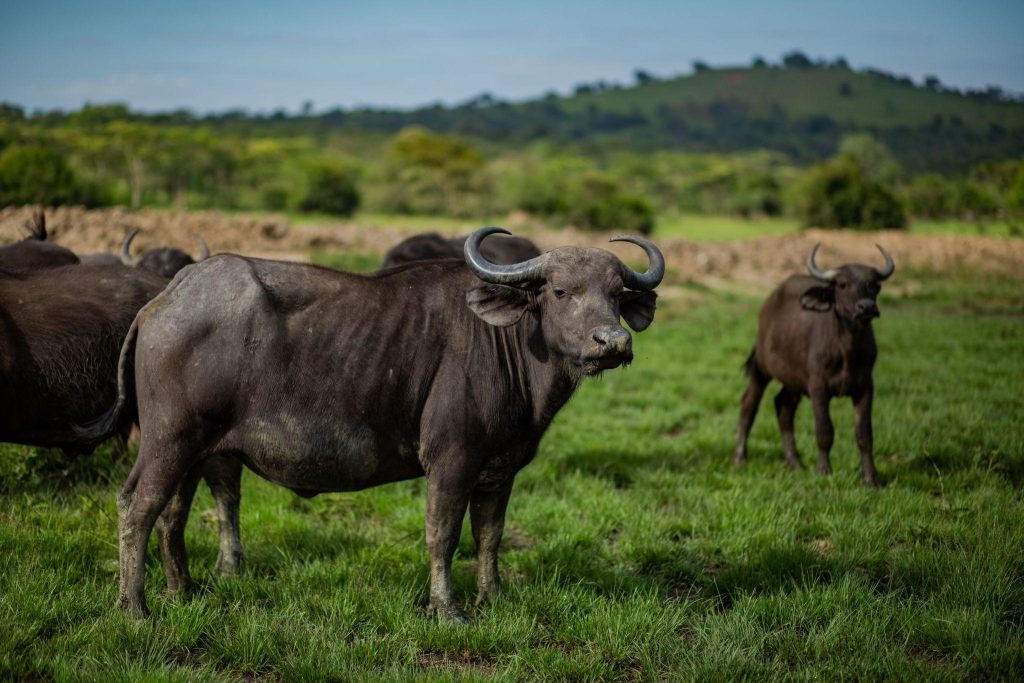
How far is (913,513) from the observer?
6.54m

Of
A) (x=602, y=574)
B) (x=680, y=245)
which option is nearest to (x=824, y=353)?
(x=602, y=574)

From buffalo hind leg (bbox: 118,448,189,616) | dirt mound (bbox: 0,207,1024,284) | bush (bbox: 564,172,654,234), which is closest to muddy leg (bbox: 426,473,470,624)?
buffalo hind leg (bbox: 118,448,189,616)

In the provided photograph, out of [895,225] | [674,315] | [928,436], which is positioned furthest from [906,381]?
[895,225]

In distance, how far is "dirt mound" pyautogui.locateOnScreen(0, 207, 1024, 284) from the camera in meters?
21.2

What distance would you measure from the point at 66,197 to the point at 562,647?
41.1 m

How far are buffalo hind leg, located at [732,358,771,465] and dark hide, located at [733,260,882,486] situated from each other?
11mm

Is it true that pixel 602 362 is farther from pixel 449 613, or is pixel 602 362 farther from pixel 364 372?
pixel 449 613

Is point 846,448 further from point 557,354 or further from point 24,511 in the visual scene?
point 24,511

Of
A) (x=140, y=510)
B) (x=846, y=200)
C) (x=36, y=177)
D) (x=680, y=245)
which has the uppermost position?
(x=846, y=200)

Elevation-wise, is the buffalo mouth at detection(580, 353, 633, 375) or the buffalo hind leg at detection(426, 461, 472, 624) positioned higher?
the buffalo mouth at detection(580, 353, 633, 375)

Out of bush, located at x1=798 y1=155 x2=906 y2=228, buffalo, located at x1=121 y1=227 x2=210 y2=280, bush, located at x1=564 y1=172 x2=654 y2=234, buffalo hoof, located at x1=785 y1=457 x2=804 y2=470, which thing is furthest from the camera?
bush, located at x1=564 y1=172 x2=654 y2=234

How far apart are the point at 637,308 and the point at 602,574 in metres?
1.82

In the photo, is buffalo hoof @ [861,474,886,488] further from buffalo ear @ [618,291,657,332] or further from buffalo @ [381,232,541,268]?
buffalo @ [381,232,541,268]

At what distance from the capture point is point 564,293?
4.63m
